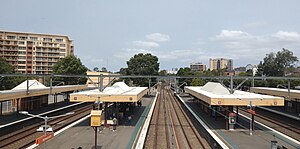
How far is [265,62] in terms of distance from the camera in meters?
90.6

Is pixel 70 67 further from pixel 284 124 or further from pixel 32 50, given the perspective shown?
pixel 284 124

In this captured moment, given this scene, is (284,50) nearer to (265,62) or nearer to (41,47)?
(265,62)

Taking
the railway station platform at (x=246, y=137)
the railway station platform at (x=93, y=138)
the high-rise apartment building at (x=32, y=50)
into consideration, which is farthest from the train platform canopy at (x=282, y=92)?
the high-rise apartment building at (x=32, y=50)

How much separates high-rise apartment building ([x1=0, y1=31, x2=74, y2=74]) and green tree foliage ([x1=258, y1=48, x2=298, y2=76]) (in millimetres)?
72026

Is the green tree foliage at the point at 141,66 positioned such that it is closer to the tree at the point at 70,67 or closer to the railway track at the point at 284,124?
the tree at the point at 70,67

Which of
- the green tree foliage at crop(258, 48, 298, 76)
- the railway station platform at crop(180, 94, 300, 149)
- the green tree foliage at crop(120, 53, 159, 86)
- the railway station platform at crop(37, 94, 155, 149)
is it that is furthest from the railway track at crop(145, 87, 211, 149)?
the green tree foliage at crop(258, 48, 298, 76)

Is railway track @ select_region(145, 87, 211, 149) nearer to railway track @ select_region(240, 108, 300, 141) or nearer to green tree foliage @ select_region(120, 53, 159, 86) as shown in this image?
railway track @ select_region(240, 108, 300, 141)

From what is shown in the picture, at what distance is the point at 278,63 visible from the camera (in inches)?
3519

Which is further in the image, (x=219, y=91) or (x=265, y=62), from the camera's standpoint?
(x=265, y=62)

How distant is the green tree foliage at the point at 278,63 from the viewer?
86.6 metres

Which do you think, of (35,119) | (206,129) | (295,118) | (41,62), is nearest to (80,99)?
(35,119)

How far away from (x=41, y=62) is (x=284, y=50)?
280 feet

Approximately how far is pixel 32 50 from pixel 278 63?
84.9 metres

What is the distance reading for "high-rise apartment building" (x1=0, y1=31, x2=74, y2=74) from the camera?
284ft
